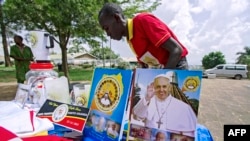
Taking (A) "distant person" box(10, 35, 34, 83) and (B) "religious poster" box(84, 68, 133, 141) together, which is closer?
(B) "religious poster" box(84, 68, 133, 141)

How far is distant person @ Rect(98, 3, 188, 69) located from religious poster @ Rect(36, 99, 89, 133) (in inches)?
11.6

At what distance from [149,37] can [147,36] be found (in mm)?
13

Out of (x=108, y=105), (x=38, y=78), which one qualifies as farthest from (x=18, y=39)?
(x=108, y=105)

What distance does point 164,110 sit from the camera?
0.67 meters

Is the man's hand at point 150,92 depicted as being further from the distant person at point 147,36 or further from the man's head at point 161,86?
the distant person at point 147,36

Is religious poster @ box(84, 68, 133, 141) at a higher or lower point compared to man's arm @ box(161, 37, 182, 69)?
lower

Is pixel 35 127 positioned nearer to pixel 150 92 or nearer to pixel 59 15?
pixel 150 92

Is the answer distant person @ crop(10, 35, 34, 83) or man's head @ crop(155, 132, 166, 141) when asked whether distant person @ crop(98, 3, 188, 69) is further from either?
distant person @ crop(10, 35, 34, 83)

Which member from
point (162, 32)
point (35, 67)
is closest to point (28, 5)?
point (35, 67)

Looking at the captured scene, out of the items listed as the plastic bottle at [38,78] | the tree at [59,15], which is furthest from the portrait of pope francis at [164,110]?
the tree at [59,15]

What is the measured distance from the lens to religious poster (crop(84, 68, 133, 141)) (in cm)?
74

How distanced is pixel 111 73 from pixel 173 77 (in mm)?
225

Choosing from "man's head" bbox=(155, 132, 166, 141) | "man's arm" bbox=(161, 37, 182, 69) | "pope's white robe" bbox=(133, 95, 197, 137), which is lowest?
"man's head" bbox=(155, 132, 166, 141)

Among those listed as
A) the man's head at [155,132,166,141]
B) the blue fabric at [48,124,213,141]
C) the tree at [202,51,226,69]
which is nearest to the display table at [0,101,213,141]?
the blue fabric at [48,124,213,141]
